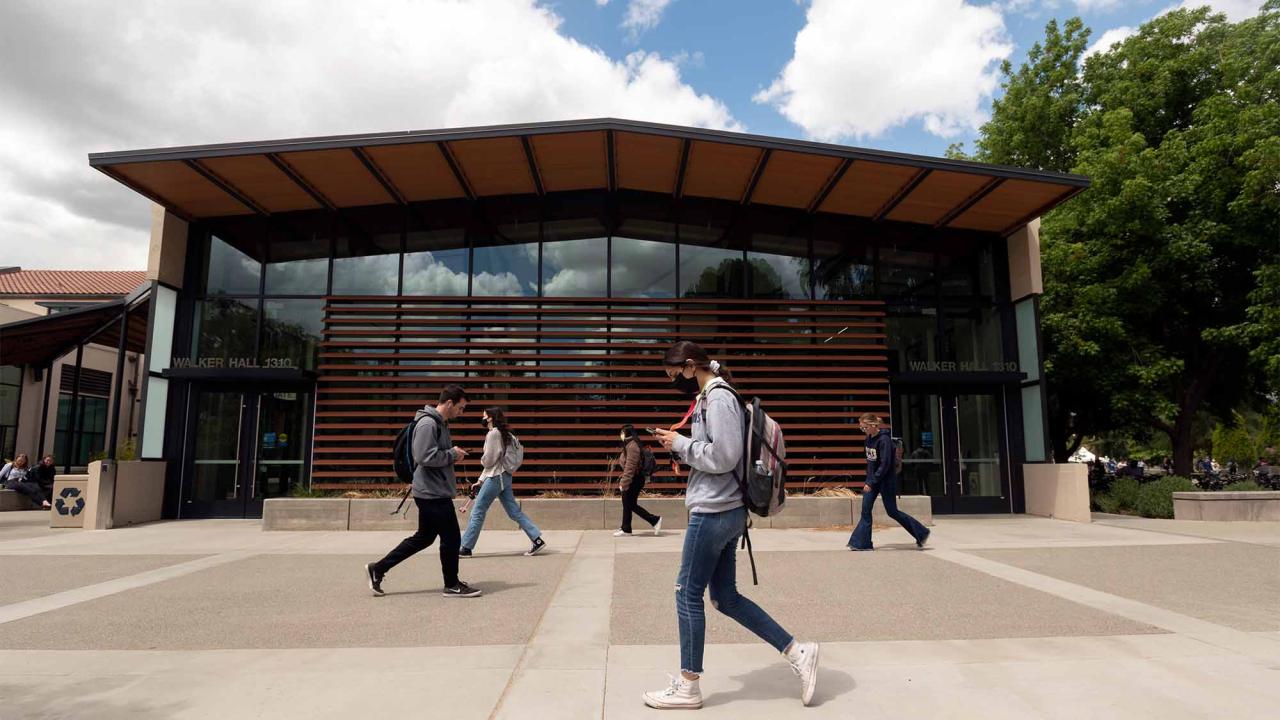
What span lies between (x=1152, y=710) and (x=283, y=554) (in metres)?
8.57

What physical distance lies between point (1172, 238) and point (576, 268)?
13.1m

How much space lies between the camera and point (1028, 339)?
1398 cm

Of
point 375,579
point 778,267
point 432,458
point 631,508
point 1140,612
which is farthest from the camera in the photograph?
point 778,267

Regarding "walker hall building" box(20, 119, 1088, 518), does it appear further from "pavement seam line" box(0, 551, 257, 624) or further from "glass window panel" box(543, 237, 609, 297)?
"pavement seam line" box(0, 551, 257, 624)

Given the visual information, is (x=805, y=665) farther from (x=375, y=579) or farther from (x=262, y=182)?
(x=262, y=182)

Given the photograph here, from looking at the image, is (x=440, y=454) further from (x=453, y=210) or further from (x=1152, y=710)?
(x=453, y=210)

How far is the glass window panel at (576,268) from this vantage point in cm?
1415

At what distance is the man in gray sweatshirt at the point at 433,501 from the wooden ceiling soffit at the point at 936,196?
990 centimetres

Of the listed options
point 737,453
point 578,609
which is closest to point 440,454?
point 578,609

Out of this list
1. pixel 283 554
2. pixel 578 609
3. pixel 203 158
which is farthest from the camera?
pixel 203 158

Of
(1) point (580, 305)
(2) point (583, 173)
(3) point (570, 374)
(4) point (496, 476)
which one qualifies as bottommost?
(4) point (496, 476)

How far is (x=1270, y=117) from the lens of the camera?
594 inches

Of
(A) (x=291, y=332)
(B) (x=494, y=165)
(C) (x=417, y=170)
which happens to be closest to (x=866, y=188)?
(B) (x=494, y=165)

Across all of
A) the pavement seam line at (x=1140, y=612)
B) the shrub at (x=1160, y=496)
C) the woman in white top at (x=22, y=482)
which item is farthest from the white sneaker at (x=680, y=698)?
the woman in white top at (x=22, y=482)
